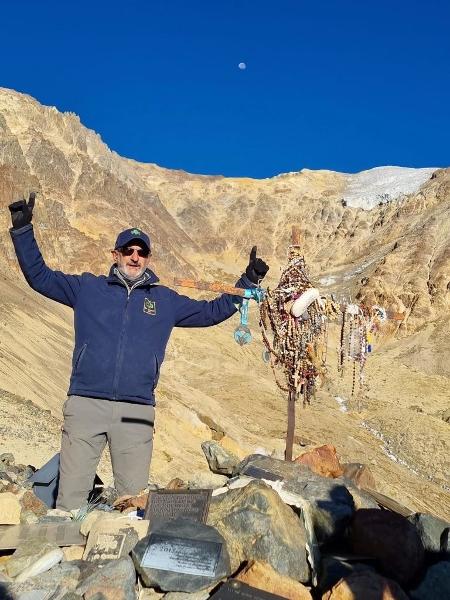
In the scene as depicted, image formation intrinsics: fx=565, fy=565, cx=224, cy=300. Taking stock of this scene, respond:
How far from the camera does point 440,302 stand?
127 ft

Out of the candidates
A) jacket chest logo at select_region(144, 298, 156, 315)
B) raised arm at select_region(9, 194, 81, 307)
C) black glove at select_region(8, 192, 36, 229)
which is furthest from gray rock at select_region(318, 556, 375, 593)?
black glove at select_region(8, 192, 36, 229)

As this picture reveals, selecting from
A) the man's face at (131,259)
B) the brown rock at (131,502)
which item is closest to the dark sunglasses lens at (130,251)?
the man's face at (131,259)

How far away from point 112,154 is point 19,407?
4649cm

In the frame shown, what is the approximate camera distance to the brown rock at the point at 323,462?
18.8 ft

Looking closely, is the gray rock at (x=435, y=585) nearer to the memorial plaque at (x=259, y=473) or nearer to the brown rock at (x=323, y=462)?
the memorial plaque at (x=259, y=473)

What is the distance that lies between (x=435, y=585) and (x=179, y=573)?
5.17 ft

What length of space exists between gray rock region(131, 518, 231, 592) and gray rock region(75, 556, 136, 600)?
73mm

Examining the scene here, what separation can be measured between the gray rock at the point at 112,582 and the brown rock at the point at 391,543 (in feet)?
5.12

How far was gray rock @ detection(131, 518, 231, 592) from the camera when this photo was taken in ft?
10.6

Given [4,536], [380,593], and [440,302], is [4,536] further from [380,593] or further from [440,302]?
[440,302]

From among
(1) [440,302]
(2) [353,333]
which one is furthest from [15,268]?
(1) [440,302]

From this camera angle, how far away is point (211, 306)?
183 inches

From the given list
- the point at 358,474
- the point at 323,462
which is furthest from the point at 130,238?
the point at 358,474

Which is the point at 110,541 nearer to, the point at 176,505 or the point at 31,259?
the point at 176,505
